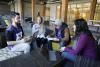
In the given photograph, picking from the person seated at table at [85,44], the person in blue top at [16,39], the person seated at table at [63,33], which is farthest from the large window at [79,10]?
the person seated at table at [85,44]

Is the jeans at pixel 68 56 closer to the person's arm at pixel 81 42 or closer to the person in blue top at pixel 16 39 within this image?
the person's arm at pixel 81 42

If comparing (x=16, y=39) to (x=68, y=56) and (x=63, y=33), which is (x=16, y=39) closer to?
(x=68, y=56)

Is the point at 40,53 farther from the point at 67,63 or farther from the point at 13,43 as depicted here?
the point at 13,43

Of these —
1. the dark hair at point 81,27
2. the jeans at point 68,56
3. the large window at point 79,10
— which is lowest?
the jeans at point 68,56

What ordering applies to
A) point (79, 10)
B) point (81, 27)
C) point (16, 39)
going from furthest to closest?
point (79, 10) < point (16, 39) < point (81, 27)

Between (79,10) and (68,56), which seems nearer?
(68,56)

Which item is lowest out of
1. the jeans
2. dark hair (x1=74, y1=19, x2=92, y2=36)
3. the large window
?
the jeans

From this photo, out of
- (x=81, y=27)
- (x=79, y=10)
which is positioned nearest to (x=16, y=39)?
(x=81, y=27)

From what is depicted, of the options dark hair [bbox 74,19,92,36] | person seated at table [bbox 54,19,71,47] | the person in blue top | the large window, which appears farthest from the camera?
the large window

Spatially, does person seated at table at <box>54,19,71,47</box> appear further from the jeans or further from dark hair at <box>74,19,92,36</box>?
dark hair at <box>74,19,92,36</box>

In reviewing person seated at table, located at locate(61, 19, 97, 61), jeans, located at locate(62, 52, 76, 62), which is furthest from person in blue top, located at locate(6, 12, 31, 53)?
person seated at table, located at locate(61, 19, 97, 61)

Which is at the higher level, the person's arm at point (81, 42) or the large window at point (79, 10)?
the large window at point (79, 10)

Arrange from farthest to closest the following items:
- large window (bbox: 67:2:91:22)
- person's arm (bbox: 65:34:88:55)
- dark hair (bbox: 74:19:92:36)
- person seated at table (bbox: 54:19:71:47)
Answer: large window (bbox: 67:2:91:22)
person seated at table (bbox: 54:19:71:47)
dark hair (bbox: 74:19:92:36)
person's arm (bbox: 65:34:88:55)

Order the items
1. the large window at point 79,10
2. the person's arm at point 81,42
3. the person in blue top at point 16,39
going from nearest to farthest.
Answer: the person's arm at point 81,42 → the person in blue top at point 16,39 → the large window at point 79,10
